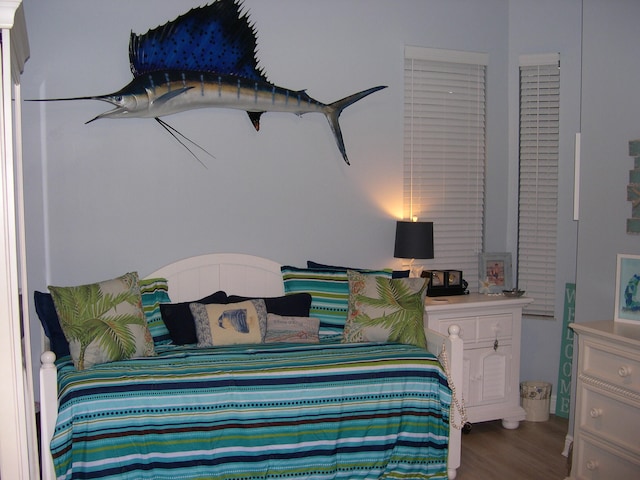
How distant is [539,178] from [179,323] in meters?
2.46

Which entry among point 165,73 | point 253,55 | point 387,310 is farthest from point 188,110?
point 387,310

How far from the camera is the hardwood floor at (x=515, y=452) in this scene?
3160mm

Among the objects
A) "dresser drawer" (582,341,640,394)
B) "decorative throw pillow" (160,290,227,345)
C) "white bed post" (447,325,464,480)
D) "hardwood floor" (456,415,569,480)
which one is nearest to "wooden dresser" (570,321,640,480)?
"dresser drawer" (582,341,640,394)

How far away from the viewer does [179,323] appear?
3.20 m

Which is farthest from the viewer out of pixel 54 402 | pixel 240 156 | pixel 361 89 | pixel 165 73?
pixel 361 89

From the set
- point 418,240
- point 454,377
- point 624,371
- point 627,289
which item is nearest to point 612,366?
point 624,371

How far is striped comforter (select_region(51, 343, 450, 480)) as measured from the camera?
8.41ft

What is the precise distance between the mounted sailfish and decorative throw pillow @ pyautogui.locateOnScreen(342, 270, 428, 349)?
1135 mm

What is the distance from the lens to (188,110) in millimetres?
3498

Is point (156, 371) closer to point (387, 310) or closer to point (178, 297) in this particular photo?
point (178, 297)

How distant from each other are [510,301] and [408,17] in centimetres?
185

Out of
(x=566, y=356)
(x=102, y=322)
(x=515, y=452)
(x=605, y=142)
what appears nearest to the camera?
(x=102, y=322)

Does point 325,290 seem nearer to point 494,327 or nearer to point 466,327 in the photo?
point 466,327

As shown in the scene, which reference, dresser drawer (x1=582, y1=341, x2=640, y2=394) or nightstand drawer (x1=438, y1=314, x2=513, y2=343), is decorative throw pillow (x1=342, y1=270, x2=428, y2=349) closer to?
nightstand drawer (x1=438, y1=314, x2=513, y2=343)
